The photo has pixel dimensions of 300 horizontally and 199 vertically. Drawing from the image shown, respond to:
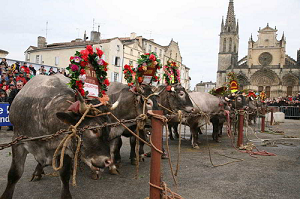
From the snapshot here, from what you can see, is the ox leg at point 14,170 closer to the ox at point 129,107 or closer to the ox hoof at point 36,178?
the ox hoof at point 36,178

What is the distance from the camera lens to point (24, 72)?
42.0 ft

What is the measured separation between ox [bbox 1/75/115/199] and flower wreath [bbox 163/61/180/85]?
183 inches

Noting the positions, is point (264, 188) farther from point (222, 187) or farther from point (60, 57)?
→ point (60, 57)

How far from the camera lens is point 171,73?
8.59 meters

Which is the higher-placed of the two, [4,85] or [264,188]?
[4,85]

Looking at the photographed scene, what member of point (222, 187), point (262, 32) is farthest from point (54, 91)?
point (262, 32)

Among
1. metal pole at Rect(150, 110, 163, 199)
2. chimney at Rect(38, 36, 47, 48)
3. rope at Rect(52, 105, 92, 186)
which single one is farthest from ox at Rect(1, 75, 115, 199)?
chimney at Rect(38, 36, 47, 48)

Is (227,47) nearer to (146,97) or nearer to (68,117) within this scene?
(146,97)

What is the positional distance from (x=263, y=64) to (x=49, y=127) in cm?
7516

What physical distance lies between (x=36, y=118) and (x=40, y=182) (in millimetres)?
1891

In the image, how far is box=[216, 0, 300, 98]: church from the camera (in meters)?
65.8

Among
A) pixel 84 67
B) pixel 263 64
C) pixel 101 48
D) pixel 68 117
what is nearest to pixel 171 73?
pixel 84 67

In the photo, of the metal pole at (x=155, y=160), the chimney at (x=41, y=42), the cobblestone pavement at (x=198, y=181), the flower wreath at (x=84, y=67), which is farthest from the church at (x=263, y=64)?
the metal pole at (x=155, y=160)

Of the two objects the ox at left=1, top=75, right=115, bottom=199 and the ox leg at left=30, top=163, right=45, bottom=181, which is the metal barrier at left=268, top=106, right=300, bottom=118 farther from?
the ox at left=1, top=75, right=115, bottom=199
